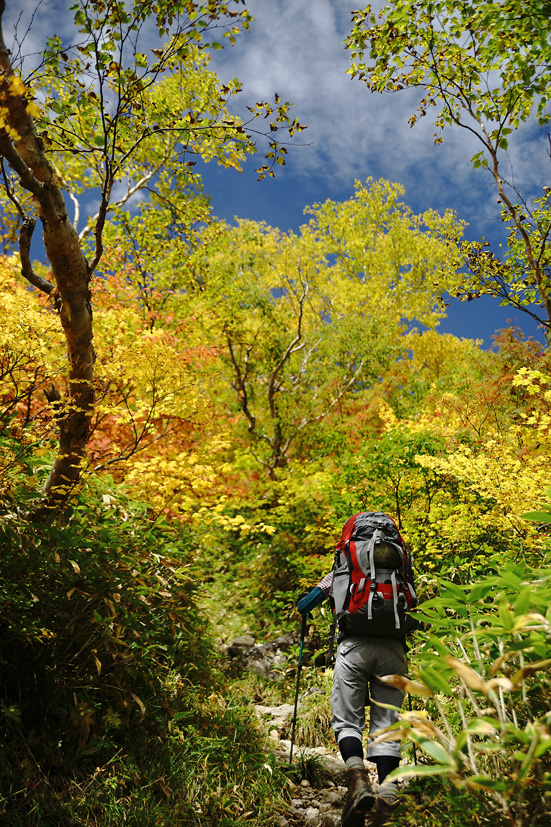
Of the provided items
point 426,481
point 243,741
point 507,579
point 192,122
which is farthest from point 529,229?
point 243,741

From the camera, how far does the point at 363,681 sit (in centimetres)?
270

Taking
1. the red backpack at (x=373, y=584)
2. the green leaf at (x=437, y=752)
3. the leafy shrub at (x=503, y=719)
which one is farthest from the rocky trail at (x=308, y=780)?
the green leaf at (x=437, y=752)

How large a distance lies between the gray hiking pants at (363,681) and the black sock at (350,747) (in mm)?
59

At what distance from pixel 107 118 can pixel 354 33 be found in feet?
9.87

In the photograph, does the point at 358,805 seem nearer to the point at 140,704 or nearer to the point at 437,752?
the point at 140,704

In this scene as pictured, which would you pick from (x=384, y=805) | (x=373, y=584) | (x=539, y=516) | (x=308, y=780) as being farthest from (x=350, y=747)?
(x=539, y=516)

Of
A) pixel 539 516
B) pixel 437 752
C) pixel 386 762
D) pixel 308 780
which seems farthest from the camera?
pixel 308 780

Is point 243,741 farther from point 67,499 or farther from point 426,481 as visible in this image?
point 426,481

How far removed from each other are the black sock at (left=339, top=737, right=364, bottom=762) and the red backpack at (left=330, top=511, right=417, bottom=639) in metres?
0.53

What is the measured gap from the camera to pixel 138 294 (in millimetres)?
8375

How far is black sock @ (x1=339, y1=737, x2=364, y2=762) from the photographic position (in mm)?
2494

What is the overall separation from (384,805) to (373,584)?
102 cm

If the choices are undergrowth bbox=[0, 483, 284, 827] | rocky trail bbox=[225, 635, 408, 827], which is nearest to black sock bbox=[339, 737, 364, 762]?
rocky trail bbox=[225, 635, 408, 827]

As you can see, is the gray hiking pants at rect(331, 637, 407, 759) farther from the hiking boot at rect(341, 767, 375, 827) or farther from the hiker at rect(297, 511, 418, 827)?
the hiking boot at rect(341, 767, 375, 827)
